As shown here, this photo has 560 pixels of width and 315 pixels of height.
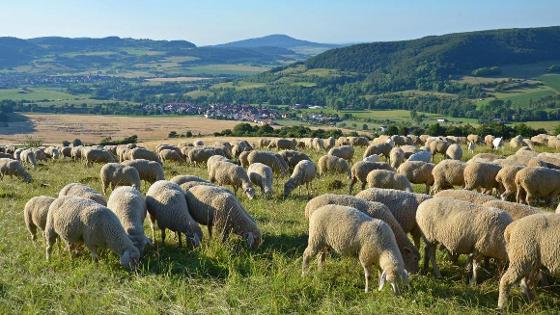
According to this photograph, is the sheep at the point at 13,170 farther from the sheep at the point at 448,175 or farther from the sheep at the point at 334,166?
the sheep at the point at 448,175

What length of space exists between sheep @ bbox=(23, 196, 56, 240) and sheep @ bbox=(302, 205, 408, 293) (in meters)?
5.36

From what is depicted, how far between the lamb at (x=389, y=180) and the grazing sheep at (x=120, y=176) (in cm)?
783

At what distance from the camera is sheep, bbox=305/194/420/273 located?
Result: 862 cm

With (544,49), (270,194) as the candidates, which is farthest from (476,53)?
(270,194)

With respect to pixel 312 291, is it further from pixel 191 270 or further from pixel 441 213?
pixel 441 213

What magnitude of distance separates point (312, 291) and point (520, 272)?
3025mm

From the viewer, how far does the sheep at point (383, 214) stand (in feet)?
28.3

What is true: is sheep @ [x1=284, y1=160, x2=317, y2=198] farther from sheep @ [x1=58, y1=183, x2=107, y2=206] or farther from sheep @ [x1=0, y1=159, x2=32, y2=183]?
sheep @ [x1=0, y1=159, x2=32, y2=183]

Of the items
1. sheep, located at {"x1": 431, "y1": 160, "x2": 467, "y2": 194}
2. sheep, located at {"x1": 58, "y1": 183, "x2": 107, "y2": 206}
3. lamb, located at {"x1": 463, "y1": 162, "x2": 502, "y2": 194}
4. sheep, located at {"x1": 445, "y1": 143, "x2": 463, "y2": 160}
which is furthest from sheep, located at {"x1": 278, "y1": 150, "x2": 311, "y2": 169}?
sheep, located at {"x1": 58, "y1": 183, "x2": 107, "y2": 206}

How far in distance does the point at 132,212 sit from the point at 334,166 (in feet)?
39.7

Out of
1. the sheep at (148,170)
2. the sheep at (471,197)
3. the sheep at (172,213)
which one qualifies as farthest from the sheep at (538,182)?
the sheep at (148,170)

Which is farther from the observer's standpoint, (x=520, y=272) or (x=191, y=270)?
(x=191, y=270)

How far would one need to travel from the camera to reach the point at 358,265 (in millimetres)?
8773

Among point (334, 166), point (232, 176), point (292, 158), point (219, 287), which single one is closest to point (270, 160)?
point (292, 158)
